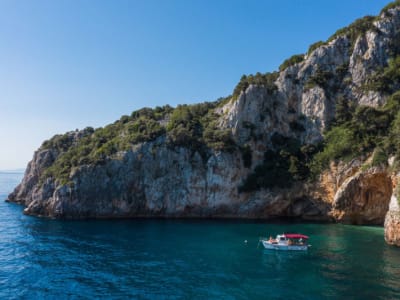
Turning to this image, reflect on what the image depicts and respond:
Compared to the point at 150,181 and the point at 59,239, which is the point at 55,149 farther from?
the point at 59,239

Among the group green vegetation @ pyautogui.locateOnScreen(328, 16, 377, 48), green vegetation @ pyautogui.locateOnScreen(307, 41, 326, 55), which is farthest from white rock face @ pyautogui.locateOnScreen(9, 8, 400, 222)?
green vegetation @ pyautogui.locateOnScreen(307, 41, 326, 55)

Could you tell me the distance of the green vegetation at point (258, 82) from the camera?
64.0m

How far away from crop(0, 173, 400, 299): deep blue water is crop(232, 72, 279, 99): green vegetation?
31805mm

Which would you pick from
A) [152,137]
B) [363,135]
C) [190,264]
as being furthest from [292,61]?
[190,264]

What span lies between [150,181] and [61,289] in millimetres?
34745

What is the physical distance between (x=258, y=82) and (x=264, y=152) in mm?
15956

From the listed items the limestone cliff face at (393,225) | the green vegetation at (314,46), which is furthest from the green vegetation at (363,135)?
the green vegetation at (314,46)

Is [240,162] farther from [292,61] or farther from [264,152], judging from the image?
[292,61]

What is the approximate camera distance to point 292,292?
2222 centimetres

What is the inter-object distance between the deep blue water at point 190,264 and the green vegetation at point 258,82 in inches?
1252

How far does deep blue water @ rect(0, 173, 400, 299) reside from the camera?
2255 centimetres

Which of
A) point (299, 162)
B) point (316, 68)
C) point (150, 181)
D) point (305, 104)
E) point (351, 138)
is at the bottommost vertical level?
point (150, 181)

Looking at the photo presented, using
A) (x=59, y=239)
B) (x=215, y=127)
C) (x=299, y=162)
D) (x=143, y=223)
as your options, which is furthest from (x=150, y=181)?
(x=299, y=162)

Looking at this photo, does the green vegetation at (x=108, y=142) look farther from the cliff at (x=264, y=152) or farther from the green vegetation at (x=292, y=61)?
the green vegetation at (x=292, y=61)
